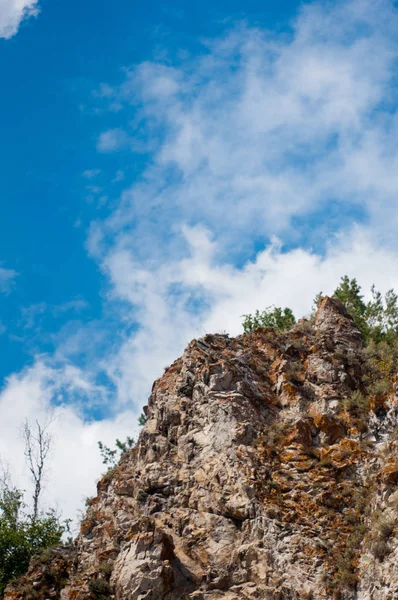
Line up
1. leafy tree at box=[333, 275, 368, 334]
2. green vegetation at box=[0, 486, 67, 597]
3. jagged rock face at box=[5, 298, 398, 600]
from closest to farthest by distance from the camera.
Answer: jagged rock face at box=[5, 298, 398, 600] → green vegetation at box=[0, 486, 67, 597] → leafy tree at box=[333, 275, 368, 334]

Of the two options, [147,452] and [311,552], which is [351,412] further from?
[147,452]

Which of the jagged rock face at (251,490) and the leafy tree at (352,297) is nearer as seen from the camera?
the jagged rock face at (251,490)

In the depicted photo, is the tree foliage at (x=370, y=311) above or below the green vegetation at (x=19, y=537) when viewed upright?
above

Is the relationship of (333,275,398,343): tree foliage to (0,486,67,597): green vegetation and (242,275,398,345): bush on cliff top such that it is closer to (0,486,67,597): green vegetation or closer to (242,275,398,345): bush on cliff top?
(242,275,398,345): bush on cliff top

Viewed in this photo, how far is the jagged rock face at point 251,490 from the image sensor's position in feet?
56.7

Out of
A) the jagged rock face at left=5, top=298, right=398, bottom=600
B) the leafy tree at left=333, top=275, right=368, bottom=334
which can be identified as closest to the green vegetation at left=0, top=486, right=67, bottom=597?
the jagged rock face at left=5, top=298, right=398, bottom=600

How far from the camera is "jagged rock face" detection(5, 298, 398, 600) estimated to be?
17.3 m

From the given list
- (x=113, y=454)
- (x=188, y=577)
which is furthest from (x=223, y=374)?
(x=113, y=454)

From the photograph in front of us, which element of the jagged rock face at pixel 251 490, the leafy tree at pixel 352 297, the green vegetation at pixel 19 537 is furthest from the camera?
the leafy tree at pixel 352 297

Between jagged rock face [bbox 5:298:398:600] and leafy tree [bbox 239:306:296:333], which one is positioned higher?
leafy tree [bbox 239:306:296:333]

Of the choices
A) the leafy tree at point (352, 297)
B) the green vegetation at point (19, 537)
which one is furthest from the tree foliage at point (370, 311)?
the green vegetation at point (19, 537)

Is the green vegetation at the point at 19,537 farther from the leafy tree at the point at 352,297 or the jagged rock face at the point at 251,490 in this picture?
the leafy tree at the point at 352,297

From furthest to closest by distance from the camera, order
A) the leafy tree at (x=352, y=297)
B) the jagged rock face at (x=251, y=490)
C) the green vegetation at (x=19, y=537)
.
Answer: the leafy tree at (x=352, y=297) → the green vegetation at (x=19, y=537) → the jagged rock face at (x=251, y=490)

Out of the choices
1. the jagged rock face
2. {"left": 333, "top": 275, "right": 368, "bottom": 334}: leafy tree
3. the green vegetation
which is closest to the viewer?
the jagged rock face
